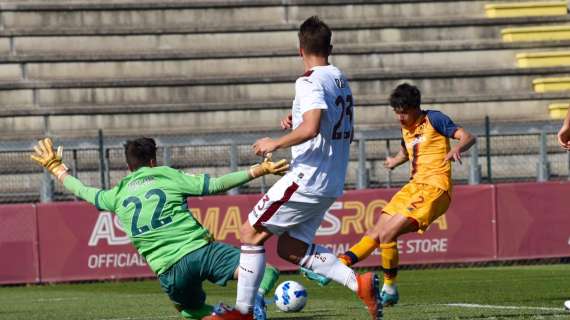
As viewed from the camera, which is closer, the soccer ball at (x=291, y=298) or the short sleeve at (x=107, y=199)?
the short sleeve at (x=107, y=199)

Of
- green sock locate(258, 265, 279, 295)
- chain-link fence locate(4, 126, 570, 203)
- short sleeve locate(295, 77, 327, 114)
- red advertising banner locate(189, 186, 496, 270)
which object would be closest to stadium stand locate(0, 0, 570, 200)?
chain-link fence locate(4, 126, 570, 203)

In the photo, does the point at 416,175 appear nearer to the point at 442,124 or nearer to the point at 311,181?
the point at 442,124

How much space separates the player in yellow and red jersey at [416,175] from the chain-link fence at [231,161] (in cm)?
734

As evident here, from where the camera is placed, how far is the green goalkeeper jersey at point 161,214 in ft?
29.8

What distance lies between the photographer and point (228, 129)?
24641 mm

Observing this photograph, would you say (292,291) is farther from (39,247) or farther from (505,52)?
(505,52)

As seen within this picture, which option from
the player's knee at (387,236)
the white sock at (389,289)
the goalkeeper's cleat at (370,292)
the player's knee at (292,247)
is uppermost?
the player's knee at (292,247)

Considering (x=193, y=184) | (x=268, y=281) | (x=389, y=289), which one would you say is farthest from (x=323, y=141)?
(x=389, y=289)

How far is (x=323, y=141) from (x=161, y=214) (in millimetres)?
1392

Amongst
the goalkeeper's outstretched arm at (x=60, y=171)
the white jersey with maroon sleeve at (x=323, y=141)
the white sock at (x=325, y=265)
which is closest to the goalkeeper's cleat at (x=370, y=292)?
the white sock at (x=325, y=265)

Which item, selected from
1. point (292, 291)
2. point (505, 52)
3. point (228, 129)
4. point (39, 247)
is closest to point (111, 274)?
point (39, 247)

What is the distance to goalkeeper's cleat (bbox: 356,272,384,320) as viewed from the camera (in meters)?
8.40

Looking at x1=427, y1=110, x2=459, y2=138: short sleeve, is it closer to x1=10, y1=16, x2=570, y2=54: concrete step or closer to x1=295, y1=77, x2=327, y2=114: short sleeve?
x1=295, y1=77, x2=327, y2=114: short sleeve

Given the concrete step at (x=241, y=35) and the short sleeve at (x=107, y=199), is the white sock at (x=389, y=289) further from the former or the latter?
the concrete step at (x=241, y=35)
